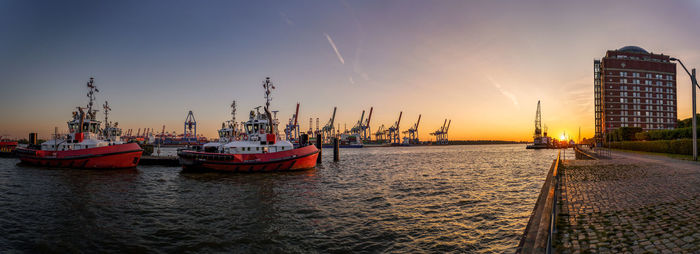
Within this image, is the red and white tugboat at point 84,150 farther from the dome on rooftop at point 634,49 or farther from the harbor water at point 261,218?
the dome on rooftop at point 634,49

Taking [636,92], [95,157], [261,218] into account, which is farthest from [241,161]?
[636,92]

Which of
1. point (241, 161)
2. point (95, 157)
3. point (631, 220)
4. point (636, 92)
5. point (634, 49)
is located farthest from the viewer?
point (634, 49)

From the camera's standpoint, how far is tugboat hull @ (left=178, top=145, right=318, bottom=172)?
25688mm

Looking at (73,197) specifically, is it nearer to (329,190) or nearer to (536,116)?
(329,190)

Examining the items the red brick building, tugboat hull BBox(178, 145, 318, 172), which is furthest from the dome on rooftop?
tugboat hull BBox(178, 145, 318, 172)

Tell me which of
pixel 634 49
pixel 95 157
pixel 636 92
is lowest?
pixel 95 157

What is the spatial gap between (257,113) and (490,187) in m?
20.4

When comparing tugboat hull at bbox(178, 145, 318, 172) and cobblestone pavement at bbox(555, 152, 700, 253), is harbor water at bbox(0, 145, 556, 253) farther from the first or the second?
tugboat hull at bbox(178, 145, 318, 172)

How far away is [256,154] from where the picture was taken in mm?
26234

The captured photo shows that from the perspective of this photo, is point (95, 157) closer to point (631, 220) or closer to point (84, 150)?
point (84, 150)

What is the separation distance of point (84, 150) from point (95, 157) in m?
1.28

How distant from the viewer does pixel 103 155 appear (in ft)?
90.5

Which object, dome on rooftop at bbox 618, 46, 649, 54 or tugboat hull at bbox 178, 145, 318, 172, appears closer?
tugboat hull at bbox 178, 145, 318, 172

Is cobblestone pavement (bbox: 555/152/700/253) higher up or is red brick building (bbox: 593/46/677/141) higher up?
red brick building (bbox: 593/46/677/141)
